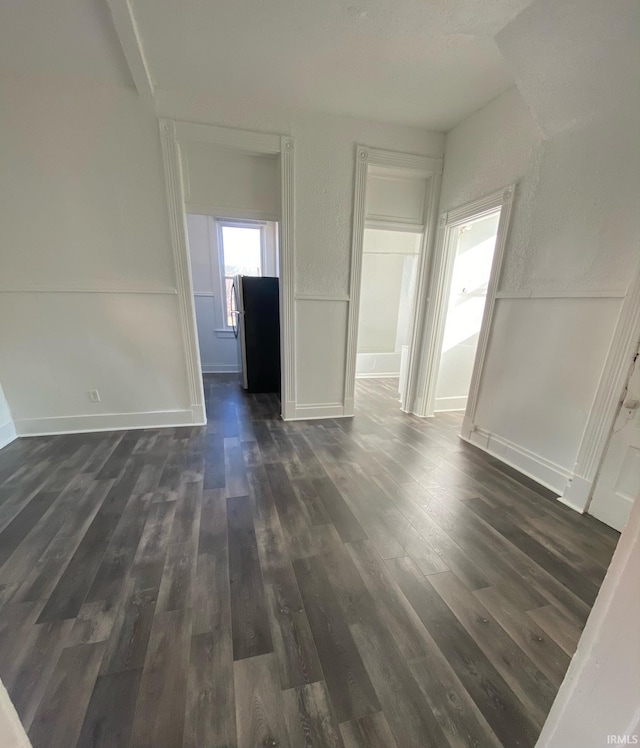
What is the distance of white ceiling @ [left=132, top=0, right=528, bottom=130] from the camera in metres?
1.76

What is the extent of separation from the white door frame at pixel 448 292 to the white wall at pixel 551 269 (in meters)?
0.07

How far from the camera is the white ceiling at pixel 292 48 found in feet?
5.78

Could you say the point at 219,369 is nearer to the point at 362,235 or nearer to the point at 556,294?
the point at 362,235

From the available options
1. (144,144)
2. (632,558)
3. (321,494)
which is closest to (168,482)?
(321,494)

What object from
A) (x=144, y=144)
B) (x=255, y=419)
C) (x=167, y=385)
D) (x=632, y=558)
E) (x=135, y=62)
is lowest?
(x=255, y=419)

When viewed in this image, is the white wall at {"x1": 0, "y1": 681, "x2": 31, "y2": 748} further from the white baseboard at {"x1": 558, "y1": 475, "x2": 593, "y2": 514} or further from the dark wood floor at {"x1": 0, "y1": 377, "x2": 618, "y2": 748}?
the white baseboard at {"x1": 558, "y1": 475, "x2": 593, "y2": 514}

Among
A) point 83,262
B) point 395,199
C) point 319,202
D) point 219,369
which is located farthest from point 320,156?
point 219,369

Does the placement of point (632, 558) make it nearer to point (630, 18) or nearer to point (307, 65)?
point (630, 18)

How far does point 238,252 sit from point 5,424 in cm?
385

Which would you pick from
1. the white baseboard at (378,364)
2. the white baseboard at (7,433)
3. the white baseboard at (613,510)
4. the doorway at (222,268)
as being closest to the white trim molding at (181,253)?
the white baseboard at (7,433)

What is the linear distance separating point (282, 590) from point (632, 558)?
1.36 m

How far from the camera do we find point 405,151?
3053mm

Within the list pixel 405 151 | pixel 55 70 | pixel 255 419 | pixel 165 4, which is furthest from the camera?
pixel 255 419

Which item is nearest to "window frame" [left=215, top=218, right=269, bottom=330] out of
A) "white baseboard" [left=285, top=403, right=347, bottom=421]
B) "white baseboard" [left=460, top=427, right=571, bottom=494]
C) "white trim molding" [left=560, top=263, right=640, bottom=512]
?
"white baseboard" [left=285, top=403, right=347, bottom=421]
